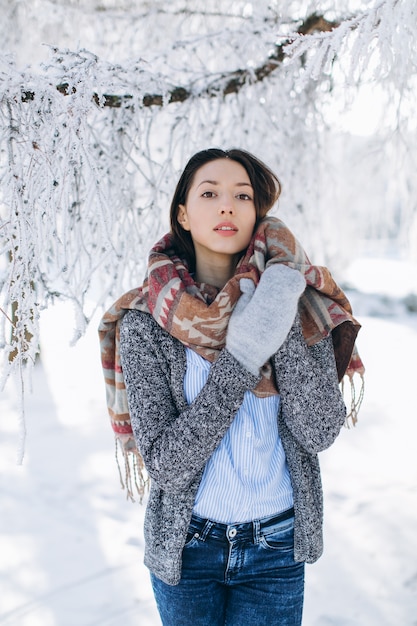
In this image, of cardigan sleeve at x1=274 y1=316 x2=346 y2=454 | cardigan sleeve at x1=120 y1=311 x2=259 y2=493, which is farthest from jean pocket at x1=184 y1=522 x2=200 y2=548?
cardigan sleeve at x1=274 y1=316 x2=346 y2=454

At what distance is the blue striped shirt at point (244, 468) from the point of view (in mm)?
1185

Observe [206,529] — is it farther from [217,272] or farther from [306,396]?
[217,272]

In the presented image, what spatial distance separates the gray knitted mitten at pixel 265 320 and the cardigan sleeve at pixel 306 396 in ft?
0.20

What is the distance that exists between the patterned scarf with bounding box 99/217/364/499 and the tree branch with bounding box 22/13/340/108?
2.19 ft

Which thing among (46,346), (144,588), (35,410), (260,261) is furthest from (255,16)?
(46,346)

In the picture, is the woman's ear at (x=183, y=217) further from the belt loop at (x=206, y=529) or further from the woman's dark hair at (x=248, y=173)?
the belt loop at (x=206, y=529)

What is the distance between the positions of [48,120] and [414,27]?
0.90 m

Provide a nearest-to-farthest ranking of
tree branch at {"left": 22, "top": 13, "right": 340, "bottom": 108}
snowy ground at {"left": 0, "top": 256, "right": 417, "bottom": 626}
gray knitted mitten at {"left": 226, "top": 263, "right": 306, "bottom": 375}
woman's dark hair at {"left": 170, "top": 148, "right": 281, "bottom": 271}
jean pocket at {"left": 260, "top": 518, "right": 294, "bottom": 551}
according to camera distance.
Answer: gray knitted mitten at {"left": 226, "top": 263, "right": 306, "bottom": 375} < jean pocket at {"left": 260, "top": 518, "right": 294, "bottom": 551} < woman's dark hair at {"left": 170, "top": 148, "right": 281, "bottom": 271} < tree branch at {"left": 22, "top": 13, "right": 340, "bottom": 108} < snowy ground at {"left": 0, "top": 256, "right": 417, "bottom": 626}

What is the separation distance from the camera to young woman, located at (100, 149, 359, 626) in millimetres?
1119

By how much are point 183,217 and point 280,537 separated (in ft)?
2.65

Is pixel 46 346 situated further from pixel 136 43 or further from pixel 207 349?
pixel 207 349

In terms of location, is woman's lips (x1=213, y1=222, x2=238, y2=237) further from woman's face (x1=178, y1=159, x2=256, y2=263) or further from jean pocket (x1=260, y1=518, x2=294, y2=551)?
jean pocket (x1=260, y1=518, x2=294, y2=551)

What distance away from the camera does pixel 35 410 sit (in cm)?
440

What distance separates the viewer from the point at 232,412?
3.68ft
